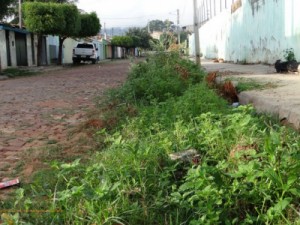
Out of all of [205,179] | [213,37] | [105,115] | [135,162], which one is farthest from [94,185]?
[213,37]

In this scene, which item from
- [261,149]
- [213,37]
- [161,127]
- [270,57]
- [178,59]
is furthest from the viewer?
[213,37]

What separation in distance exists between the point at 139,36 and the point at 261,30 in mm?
63236

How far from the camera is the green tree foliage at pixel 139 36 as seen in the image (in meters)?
74.3

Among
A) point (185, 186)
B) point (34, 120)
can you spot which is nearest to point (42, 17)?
point (34, 120)

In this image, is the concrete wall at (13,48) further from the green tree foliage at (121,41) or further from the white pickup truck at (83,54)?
the green tree foliage at (121,41)

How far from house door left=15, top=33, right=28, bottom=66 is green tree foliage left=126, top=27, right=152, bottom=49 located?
147 feet

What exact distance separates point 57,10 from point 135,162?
23.5 metres

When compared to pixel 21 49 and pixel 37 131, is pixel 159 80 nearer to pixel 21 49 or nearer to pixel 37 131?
pixel 37 131

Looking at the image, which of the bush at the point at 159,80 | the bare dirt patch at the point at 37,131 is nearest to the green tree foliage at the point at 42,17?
the bare dirt patch at the point at 37,131

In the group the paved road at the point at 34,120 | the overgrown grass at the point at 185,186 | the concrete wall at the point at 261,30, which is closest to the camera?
the overgrown grass at the point at 185,186

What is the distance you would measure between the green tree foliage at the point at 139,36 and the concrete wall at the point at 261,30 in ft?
156

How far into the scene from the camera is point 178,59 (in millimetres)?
9156

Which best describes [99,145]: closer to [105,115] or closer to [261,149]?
[105,115]

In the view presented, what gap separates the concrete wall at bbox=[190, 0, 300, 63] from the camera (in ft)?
41.2
